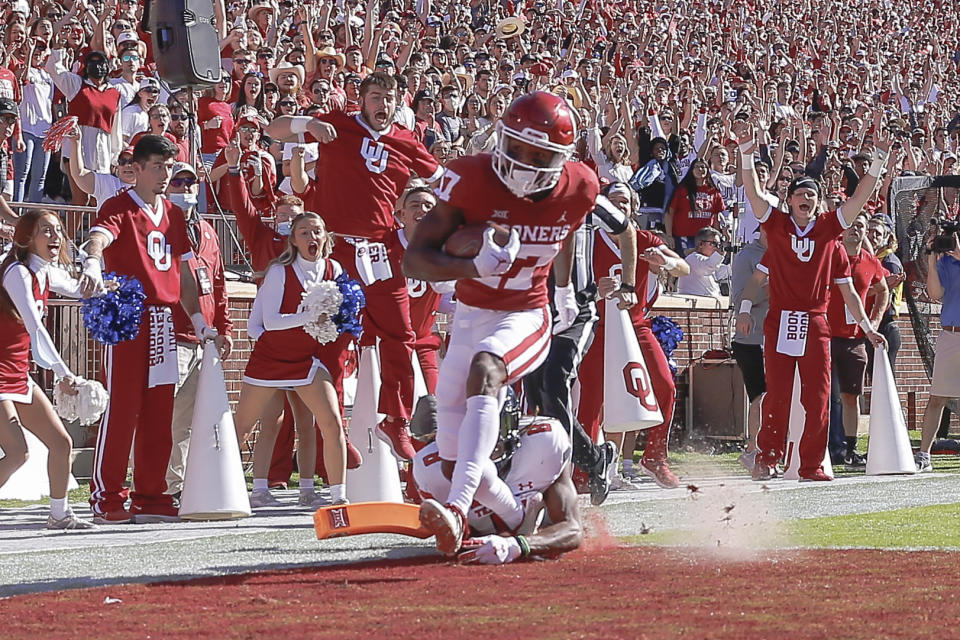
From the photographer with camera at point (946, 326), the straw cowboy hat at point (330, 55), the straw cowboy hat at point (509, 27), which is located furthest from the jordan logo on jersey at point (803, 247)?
the straw cowboy hat at point (509, 27)

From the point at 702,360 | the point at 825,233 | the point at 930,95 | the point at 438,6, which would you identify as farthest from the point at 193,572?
the point at 930,95

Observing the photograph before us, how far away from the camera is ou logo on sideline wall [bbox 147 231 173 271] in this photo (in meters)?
9.31

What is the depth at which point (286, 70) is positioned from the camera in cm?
1623

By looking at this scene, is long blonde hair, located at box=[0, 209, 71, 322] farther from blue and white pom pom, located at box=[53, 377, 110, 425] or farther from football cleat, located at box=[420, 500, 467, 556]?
football cleat, located at box=[420, 500, 467, 556]

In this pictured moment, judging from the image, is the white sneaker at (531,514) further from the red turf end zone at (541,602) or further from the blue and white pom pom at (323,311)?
the blue and white pom pom at (323,311)

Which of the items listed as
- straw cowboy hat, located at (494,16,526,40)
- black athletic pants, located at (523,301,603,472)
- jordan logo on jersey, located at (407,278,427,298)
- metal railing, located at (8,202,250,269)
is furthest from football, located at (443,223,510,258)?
straw cowboy hat, located at (494,16,526,40)

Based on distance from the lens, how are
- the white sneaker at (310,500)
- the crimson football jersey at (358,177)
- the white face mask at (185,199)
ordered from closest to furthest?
the white sneaker at (310,500)
the crimson football jersey at (358,177)
the white face mask at (185,199)

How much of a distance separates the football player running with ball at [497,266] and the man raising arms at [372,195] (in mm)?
3371

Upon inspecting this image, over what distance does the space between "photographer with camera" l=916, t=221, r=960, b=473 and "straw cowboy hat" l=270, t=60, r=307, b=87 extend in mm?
6596

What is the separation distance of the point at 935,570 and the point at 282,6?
48.2ft

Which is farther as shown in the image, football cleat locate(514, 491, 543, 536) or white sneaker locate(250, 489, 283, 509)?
white sneaker locate(250, 489, 283, 509)

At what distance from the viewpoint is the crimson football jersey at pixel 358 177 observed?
1052cm

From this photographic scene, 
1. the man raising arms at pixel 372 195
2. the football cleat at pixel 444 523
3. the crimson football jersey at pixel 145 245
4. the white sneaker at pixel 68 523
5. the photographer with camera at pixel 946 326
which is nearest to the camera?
the football cleat at pixel 444 523

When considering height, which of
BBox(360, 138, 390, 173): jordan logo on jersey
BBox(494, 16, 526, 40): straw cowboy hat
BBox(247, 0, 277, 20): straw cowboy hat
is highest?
BBox(494, 16, 526, 40): straw cowboy hat
